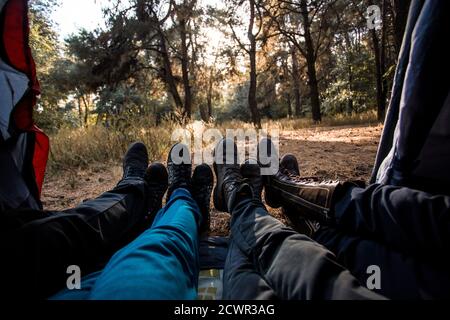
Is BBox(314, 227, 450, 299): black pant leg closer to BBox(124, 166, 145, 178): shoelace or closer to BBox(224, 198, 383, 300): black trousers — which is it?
BBox(224, 198, 383, 300): black trousers

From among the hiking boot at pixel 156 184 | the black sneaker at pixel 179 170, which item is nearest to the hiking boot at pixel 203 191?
the black sneaker at pixel 179 170

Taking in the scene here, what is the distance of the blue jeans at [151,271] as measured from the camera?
2.06ft

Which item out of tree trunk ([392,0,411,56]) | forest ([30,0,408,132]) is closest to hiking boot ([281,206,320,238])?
tree trunk ([392,0,411,56])

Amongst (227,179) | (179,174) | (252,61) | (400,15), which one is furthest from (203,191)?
(252,61)

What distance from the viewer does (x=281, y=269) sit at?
735mm

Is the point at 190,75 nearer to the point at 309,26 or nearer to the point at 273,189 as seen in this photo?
the point at 309,26

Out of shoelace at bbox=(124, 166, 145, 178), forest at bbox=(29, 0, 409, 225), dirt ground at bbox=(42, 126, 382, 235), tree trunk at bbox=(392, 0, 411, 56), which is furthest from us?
forest at bbox=(29, 0, 409, 225)

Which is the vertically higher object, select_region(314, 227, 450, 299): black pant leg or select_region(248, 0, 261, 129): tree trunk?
select_region(248, 0, 261, 129): tree trunk

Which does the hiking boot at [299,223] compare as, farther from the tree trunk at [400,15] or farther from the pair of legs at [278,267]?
the tree trunk at [400,15]

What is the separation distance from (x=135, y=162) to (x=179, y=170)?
1.07 feet

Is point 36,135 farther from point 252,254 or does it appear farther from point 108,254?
point 252,254

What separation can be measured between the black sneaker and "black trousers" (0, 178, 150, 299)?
59 cm

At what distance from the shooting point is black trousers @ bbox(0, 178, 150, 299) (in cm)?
70
